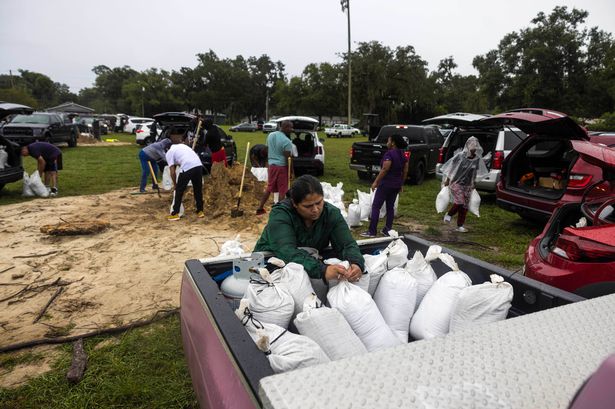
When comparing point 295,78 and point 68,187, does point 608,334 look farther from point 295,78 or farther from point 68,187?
point 295,78

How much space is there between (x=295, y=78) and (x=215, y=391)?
200 ft

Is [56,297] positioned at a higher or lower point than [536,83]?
lower

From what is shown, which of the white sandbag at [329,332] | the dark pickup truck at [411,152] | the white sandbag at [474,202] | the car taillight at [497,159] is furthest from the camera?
the dark pickup truck at [411,152]

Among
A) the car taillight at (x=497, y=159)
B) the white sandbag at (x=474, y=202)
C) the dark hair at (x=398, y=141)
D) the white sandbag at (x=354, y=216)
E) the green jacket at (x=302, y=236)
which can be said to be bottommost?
the white sandbag at (x=354, y=216)

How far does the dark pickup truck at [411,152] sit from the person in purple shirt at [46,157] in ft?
23.6

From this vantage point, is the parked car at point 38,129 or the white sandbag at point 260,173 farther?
the parked car at point 38,129

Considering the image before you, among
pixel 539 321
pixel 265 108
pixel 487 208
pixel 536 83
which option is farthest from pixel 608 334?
pixel 265 108

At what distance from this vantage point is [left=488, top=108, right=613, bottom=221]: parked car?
15.0 ft

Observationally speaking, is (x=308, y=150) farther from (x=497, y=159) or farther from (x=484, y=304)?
(x=484, y=304)

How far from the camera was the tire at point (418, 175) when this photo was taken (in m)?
10.9

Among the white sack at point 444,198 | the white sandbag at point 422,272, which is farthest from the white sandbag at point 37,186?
the white sandbag at point 422,272

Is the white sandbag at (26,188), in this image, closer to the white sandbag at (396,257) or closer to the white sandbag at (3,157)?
the white sandbag at (3,157)

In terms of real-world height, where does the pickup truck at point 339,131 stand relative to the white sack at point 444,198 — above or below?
above

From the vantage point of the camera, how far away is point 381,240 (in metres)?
2.80
